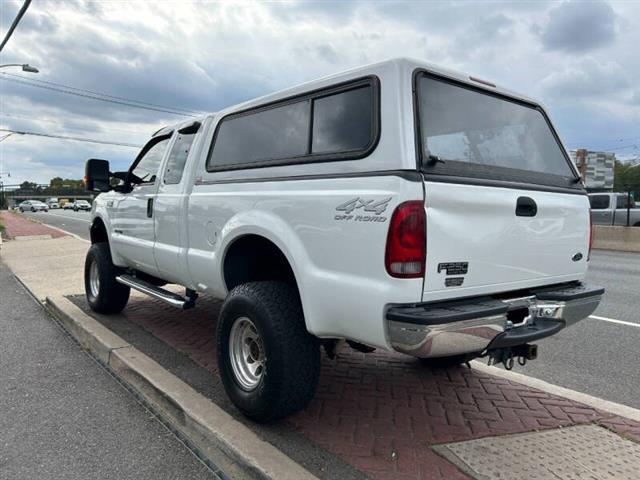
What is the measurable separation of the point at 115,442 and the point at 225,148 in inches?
86.9

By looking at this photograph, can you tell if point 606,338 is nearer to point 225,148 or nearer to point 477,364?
point 477,364

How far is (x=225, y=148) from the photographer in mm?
4035

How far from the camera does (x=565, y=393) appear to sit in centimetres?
391

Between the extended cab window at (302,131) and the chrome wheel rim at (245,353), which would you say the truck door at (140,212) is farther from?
the chrome wheel rim at (245,353)

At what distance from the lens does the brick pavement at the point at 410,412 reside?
2.91 metres

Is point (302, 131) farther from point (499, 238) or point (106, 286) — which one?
point (106, 286)

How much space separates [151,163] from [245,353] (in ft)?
8.80

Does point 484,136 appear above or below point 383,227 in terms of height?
above

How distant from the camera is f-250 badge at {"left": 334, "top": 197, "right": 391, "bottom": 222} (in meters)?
2.53

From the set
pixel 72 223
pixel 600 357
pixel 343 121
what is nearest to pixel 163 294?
pixel 343 121

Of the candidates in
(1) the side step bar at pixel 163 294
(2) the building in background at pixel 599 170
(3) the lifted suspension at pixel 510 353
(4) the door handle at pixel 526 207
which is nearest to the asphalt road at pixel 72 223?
(1) the side step bar at pixel 163 294

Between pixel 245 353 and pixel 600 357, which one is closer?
pixel 245 353

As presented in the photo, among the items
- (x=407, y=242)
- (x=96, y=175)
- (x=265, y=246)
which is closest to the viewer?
(x=407, y=242)

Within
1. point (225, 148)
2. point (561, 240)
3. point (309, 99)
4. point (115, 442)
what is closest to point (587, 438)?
point (561, 240)
